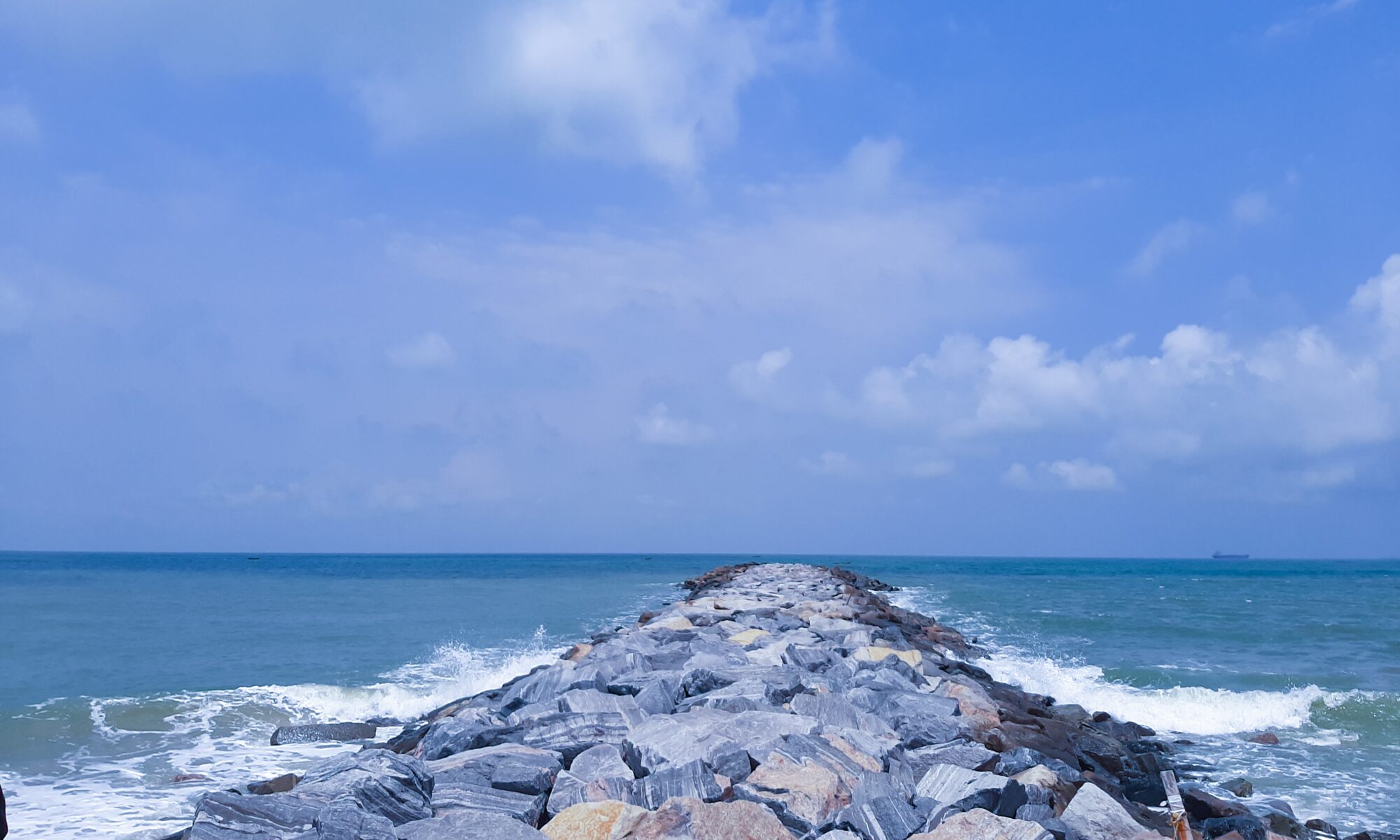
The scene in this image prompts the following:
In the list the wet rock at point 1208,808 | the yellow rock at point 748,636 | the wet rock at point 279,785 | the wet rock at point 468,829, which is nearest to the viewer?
the wet rock at point 468,829

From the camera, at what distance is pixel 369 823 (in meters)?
3.77

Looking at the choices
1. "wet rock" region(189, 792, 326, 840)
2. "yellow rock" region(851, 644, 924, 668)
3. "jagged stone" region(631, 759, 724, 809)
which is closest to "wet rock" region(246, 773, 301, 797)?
"wet rock" region(189, 792, 326, 840)

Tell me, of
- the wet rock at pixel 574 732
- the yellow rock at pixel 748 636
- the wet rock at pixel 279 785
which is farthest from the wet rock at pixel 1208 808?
the wet rock at pixel 279 785

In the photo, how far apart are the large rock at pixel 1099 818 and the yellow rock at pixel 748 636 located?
16.8 ft

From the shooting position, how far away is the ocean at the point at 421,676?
7.43 m

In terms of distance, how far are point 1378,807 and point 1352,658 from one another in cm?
1063

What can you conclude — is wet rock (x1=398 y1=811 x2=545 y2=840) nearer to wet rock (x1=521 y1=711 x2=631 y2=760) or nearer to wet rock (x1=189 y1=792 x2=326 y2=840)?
wet rock (x1=189 y1=792 x2=326 y2=840)

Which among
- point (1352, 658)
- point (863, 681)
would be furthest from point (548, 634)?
point (1352, 658)

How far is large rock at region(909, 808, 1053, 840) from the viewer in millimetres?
3783

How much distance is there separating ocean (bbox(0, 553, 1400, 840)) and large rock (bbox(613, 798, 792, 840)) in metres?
3.64

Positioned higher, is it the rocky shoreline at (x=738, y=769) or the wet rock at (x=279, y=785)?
the rocky shoreline at (x=738, y=769)

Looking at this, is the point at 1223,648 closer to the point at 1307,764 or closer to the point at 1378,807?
the point at 1307,764

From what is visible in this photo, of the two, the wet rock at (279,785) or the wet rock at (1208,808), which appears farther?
the wet rock at (1208,808)

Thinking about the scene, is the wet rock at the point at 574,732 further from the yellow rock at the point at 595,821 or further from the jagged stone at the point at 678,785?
the yellow rock at the point at 595,821
